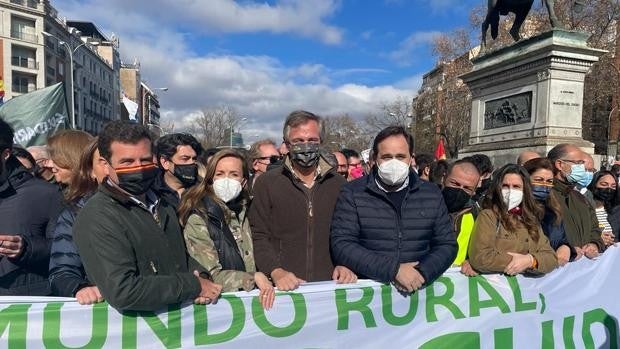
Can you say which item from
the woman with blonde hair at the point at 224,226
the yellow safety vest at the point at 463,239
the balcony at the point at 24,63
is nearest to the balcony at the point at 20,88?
the balcony at the point at 24,63

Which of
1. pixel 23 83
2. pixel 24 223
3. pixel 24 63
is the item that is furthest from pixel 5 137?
pixel 23 83

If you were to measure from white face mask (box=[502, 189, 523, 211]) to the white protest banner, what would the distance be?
0.52 metres

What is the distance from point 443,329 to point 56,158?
280 cm

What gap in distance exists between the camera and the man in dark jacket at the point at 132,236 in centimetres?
221

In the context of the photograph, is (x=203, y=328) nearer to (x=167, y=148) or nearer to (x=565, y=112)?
(x=167, y=148)

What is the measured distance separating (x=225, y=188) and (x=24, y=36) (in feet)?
210

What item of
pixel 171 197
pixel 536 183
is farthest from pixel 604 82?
pixel 171 197

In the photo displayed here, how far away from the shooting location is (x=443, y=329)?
322 cm

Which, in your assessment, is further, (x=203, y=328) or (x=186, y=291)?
(x=203, y=328)

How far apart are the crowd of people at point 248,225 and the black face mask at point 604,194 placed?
225 centimetres

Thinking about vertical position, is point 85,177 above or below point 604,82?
below

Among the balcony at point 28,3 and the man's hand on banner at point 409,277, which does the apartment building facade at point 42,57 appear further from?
the man's hand on banner at point 409,277

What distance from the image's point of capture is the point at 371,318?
121 inches

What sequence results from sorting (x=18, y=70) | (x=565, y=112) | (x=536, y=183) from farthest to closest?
(x=18, y=70) < (x=565, y=112) < (x=536, y=183)
